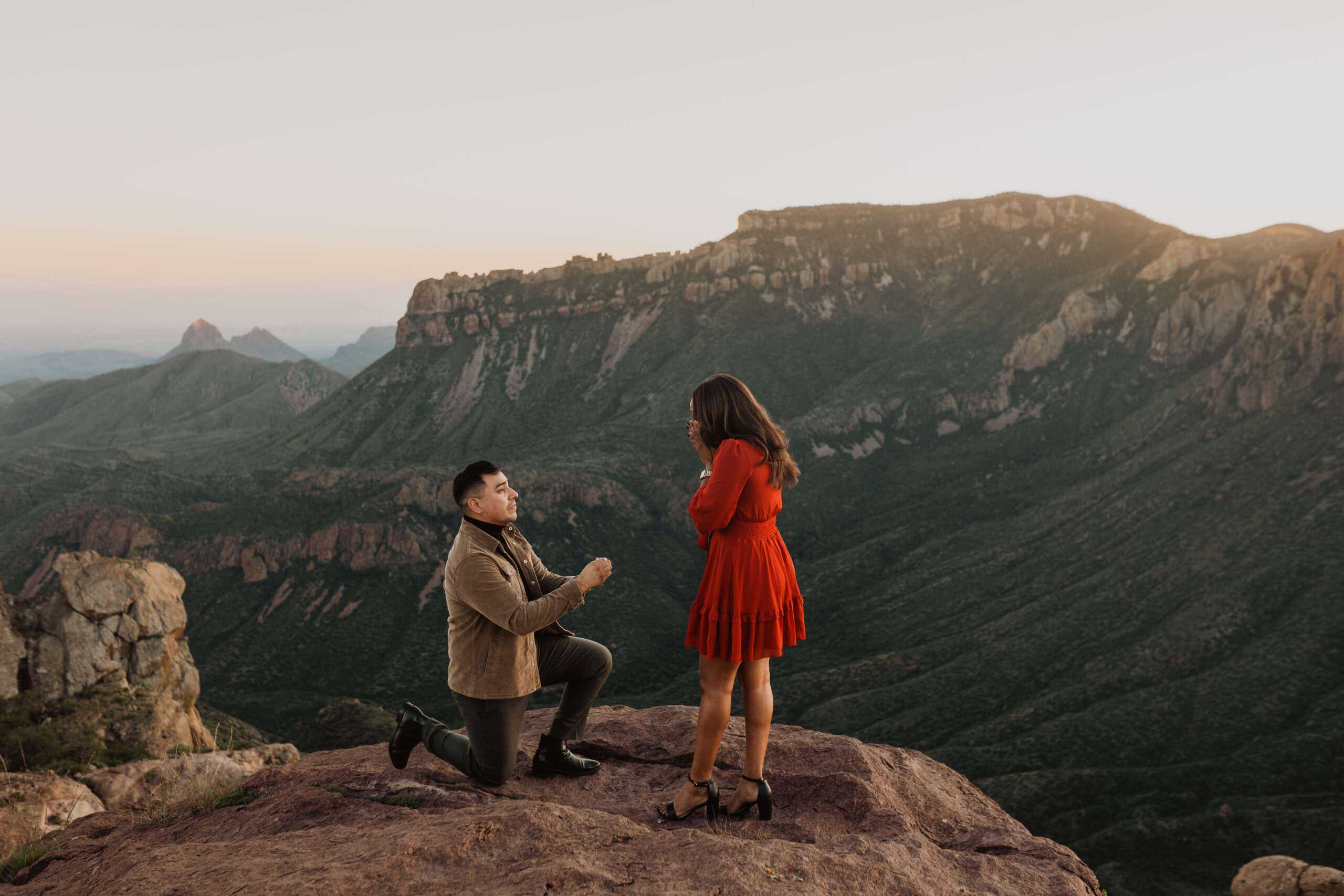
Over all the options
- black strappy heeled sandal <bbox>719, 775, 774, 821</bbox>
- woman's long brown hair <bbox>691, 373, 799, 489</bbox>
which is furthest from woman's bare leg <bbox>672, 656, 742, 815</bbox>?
woman's long brown hair <bbox>691, 373, 799, 489</bbox>

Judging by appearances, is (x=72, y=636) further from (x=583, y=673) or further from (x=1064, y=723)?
(x=1064, y=723)

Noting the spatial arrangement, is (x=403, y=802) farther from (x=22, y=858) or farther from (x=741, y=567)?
(x=741, y=567)

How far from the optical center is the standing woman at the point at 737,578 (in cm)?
612

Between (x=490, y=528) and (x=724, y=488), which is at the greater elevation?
(x=724, y=488)

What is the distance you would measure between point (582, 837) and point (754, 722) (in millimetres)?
1680

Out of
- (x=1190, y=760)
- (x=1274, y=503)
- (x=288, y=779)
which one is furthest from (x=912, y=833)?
(x=1274, y=503)

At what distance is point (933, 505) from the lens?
8062cm

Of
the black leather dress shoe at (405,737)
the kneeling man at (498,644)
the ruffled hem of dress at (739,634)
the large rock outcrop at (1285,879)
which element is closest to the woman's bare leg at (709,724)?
the ruffled hem of dress at (739,634)

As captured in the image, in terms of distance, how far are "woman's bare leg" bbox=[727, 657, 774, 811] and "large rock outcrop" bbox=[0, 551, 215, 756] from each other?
1788 cm

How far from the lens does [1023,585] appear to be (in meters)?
55.9

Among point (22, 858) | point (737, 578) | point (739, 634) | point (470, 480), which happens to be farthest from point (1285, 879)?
point (22, 858)

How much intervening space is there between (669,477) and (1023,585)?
1535 inches

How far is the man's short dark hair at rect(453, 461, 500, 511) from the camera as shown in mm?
6582

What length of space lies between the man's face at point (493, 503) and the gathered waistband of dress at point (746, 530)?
1803mm
